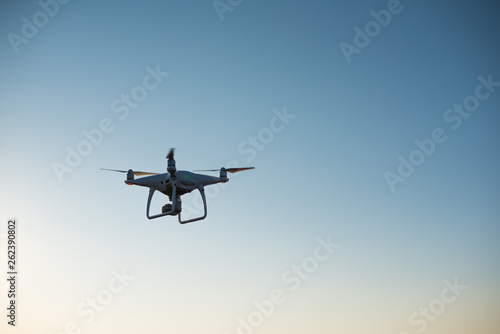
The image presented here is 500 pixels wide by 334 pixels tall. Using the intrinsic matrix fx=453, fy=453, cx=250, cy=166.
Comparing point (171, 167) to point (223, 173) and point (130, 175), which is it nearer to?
point (130, 175)

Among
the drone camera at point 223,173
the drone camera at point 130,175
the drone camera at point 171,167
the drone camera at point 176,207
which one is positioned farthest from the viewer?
the drone camera at point 223,173

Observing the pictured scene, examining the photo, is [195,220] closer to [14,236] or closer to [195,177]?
[195,177]

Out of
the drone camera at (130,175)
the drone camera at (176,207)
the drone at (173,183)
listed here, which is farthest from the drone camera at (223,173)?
the drone camera at (130,175)

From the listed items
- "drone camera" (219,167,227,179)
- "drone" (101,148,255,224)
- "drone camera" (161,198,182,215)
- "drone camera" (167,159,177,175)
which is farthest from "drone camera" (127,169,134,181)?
"drone camera" (219,167,227,179)

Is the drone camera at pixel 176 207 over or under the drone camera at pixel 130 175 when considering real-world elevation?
under

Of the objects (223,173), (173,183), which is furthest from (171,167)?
(223,173)

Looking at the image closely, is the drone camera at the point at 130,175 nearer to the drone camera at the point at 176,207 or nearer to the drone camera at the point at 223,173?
the drone camera at the point at 176,207

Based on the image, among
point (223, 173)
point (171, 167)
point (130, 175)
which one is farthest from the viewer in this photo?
point (223, 173)

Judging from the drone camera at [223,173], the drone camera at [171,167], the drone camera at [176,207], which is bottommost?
the drone camera at [176,207]

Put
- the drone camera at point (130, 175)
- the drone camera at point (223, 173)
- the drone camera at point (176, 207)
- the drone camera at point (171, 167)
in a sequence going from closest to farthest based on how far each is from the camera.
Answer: the drone camera at point (171, 167)
the drone camera at point (176, 207)
the drone camera at point (130, 175)
the drone camera at point (223, 173)

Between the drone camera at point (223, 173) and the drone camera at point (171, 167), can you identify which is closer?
the drone camera at point (171, 167)

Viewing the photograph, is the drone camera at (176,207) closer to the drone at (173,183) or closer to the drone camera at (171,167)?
the drone at (173,183)

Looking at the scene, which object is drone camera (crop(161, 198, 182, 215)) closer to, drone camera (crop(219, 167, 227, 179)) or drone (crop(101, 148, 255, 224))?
drone (crop(101, 148, 255, 224))
